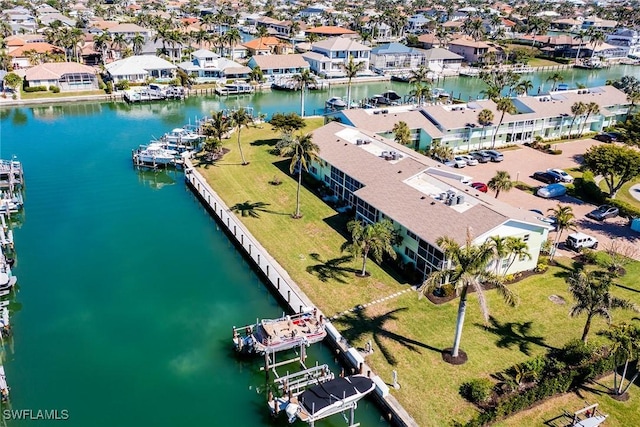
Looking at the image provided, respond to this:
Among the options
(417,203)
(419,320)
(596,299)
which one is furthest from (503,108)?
(596,299)

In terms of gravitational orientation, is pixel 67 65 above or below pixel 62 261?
above

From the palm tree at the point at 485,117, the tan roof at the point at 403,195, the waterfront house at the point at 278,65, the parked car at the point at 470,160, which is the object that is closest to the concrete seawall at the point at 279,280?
the tan roof at the point at 403,195

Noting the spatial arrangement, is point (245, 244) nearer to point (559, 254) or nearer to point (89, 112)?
point (559, 254)

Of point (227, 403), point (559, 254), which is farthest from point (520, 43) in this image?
point (227, 403)

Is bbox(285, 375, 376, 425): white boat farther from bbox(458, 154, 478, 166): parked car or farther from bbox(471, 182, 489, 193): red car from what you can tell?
bbox(458, 154, 478, 166): parked car

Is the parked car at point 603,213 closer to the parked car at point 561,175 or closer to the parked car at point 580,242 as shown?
the parked car at point 580,242
